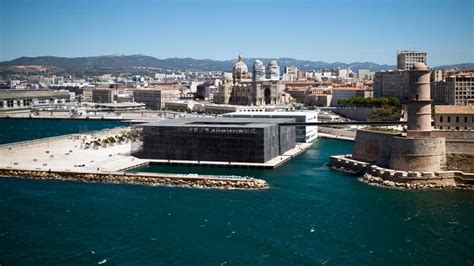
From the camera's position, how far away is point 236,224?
23531 millimetres

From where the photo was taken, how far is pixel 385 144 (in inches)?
1340

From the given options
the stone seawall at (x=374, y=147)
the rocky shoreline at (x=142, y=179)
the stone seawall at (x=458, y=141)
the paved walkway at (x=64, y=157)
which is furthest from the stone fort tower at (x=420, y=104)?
the paved walkway at (x=64, y=157)

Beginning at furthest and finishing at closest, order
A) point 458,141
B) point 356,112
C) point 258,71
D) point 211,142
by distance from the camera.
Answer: point 258,71, point 356,112, point 211,142, point 458,141

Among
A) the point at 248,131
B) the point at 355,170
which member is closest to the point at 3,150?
the point at 248,131

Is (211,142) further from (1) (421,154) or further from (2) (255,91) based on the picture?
(2) (255,91)

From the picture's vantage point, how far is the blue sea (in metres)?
20.0

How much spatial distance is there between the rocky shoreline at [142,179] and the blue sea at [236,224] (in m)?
0.95

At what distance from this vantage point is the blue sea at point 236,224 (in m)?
20.0

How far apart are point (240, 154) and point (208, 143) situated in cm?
215

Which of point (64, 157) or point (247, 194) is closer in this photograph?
point (247, 194)

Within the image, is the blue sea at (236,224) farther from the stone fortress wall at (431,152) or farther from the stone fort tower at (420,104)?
the stone fort tower at (420,104)

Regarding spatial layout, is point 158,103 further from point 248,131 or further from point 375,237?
point 375,237

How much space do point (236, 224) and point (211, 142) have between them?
15.0 m

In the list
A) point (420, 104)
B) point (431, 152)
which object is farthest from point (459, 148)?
point (420, 104)
